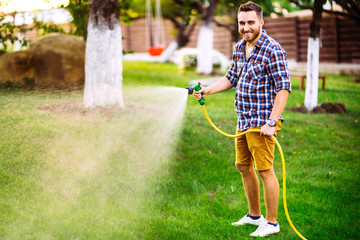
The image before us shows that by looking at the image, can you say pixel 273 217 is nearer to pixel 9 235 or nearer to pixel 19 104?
pixel 9 235

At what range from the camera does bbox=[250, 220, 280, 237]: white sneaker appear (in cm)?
346

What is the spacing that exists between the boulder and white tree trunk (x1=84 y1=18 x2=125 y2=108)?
56.4 inches

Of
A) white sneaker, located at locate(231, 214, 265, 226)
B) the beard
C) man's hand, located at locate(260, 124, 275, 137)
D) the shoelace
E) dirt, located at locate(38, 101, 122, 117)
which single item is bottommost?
white sneaker, located at locate(231, 214, 265, 226)

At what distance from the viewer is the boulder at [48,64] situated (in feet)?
24.6

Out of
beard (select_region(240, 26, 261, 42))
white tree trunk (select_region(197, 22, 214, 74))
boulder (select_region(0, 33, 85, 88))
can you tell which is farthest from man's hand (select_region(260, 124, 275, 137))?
white tree trunk (select_region(197, 22, 214, 74))

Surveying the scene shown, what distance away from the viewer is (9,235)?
11.1 feet

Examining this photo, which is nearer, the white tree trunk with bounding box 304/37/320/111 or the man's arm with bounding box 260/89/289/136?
the man's arm with bounding box 260/89/289/136

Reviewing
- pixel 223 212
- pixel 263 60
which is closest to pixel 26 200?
pixel 223 212

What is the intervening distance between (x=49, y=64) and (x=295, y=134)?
4696 mm

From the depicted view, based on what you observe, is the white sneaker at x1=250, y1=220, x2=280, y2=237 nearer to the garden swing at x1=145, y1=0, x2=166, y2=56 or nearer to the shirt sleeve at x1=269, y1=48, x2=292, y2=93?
the shirt sleeve at x1=269, y1=48, x2=292, y2=93

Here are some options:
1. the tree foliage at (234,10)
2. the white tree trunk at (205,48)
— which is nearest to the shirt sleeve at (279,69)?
the tree foliage at (234,10)

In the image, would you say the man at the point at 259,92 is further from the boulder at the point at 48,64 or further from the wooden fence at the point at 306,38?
the wooden fence at the point at 306,38

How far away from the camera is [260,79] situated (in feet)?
10.5

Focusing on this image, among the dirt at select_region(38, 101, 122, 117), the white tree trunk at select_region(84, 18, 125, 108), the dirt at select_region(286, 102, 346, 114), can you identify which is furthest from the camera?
the dirt at select_region(286, 102, 346, 114)
